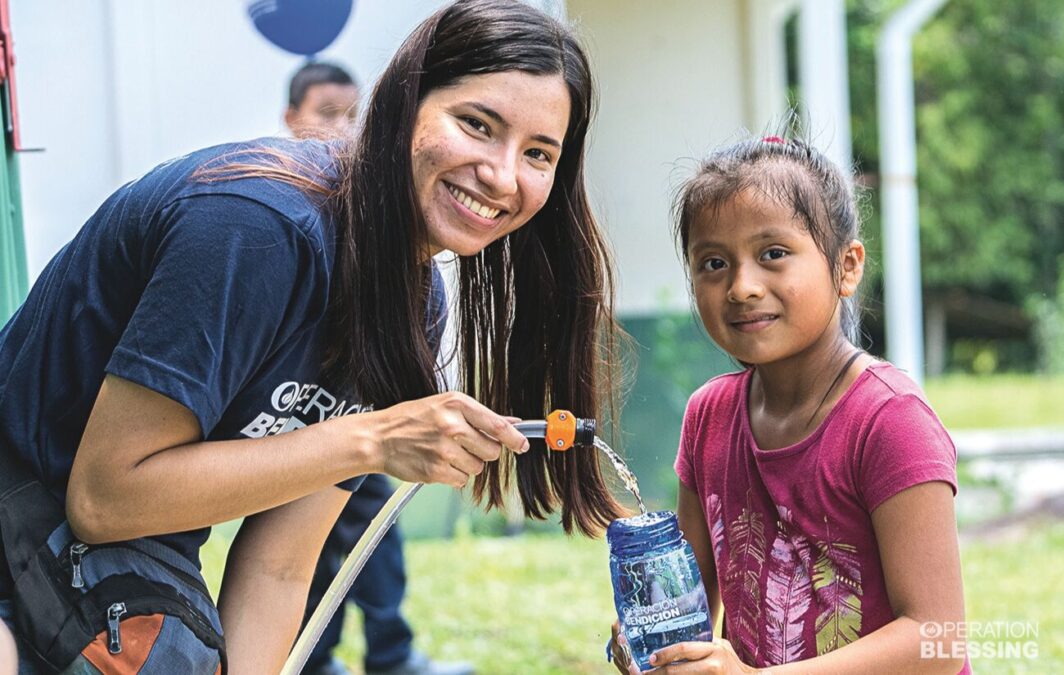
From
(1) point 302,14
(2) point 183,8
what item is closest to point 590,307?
(1) point 302,14

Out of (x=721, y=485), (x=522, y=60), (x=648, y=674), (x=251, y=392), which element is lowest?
(x=648, y=674)

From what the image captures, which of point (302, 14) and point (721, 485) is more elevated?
point (302, 14)

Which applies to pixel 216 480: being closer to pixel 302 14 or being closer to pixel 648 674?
pixel 648 674

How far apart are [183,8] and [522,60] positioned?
3.15 metres

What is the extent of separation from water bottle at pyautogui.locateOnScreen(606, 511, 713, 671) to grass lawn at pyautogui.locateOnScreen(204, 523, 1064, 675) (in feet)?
8.32

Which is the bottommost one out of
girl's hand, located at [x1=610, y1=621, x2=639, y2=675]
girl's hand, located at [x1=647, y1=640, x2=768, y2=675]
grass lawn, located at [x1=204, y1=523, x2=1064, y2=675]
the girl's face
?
grass lawn, located at [x1=204, y1=523, x2=1064, y2=675]

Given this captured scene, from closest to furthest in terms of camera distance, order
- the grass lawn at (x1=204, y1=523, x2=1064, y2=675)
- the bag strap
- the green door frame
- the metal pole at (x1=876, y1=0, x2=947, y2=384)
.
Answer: the bag strap
the green door frame
the grass lawn at (x1=204, y1=523, x2=1064, y2=675)
the metal pole at (x1=876, y1=0, x2=947, y2=384)

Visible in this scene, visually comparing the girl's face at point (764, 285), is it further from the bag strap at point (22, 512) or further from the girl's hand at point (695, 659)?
the bag strap at point (22, 512)

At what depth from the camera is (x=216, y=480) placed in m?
2.04

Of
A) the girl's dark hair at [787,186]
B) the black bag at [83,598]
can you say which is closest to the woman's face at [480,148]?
the girl's dark hair at [787,186]

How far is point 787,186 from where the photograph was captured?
225cm

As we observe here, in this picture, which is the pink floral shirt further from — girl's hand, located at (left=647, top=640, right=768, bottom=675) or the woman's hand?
the woman's hand

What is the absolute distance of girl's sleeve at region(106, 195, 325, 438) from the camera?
1933mm

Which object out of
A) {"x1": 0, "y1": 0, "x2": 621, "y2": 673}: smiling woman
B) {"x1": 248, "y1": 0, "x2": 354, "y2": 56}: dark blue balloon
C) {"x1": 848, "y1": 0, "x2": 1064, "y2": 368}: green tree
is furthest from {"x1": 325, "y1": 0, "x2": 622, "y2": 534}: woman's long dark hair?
{"x1": 848, "y1": 0, "x2": 1064, "y2": 368}: green tree
